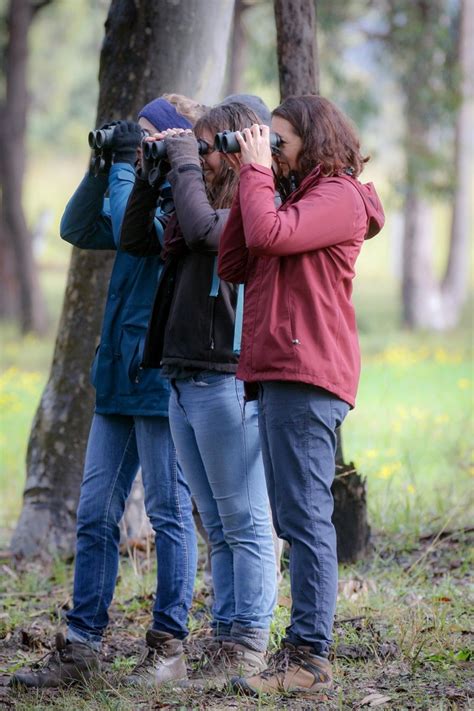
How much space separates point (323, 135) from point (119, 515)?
5.57 ft

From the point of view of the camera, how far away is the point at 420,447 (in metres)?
9.76

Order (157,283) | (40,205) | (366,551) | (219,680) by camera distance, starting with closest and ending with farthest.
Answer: (219,680) < (157,283) < (366,551) < (40,205)

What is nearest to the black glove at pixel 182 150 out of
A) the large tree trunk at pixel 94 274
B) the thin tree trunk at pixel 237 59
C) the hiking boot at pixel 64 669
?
the hiking boot at pixel 64 669

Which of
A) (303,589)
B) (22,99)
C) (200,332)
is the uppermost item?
(22,99)

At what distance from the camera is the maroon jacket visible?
3.49m

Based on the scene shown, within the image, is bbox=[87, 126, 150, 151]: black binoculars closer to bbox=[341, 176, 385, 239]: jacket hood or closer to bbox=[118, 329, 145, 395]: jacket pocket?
bbox=[118, 329, 145, 395]: jacket pocket

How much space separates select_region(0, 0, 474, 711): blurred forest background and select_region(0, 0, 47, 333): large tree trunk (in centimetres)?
4

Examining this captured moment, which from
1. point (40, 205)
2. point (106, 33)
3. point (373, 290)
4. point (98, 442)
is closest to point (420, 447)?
point (106, 33)

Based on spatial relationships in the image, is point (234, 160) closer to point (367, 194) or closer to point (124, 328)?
point (367, 194)

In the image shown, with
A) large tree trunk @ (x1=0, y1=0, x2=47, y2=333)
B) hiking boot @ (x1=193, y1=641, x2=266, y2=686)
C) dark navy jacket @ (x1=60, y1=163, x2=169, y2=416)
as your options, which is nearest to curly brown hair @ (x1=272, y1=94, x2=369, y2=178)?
dark navy jacket @ (x1=60, y1=163, x2=169, y2=416)

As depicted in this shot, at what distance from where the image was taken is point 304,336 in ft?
11.6

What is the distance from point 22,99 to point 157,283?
678 inches

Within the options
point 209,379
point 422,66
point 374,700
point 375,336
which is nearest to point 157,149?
point 209,379

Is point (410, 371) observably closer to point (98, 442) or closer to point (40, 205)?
point (98, 442)
